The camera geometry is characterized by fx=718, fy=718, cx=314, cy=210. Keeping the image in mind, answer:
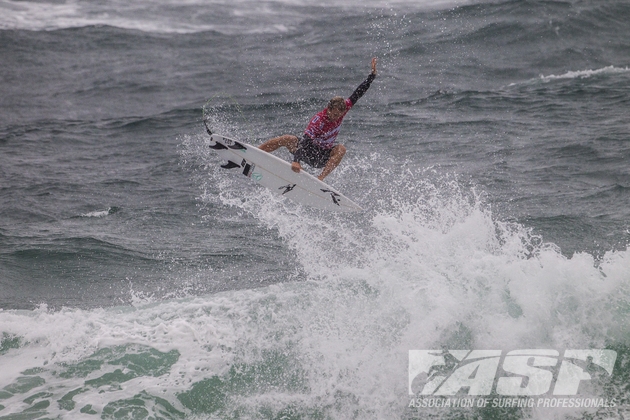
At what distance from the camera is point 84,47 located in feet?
80.6

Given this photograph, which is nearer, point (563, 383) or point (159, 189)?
point (563, 383)

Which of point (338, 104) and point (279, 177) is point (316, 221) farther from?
point (338, 104)

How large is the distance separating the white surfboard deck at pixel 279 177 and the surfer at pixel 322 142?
203 millimetres

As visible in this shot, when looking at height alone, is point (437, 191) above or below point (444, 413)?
above

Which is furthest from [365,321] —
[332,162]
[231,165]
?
[231,165]

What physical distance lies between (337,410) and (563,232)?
5.23 metres

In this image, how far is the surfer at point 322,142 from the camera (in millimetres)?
10617

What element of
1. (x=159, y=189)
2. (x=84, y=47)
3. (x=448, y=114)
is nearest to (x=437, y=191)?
(x=448, y=114)

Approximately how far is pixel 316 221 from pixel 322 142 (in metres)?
1.77

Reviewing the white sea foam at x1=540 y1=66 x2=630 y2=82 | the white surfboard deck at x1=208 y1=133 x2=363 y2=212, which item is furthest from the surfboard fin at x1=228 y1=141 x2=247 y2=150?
the white sea foam at x1=540 y1=66 x2=630 y2=82

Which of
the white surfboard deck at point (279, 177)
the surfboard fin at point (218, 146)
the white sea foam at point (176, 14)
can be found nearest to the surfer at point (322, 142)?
the white surfboard deck at point (279, 177)

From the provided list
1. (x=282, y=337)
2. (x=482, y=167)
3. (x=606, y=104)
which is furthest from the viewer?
(x=606, y=104)

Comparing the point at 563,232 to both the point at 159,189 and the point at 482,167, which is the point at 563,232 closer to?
the point at 482,167

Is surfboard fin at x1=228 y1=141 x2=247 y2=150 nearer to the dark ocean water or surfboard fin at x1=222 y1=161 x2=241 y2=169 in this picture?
surfboard fin at x1=222 y1=161 x2=241 y2=169
